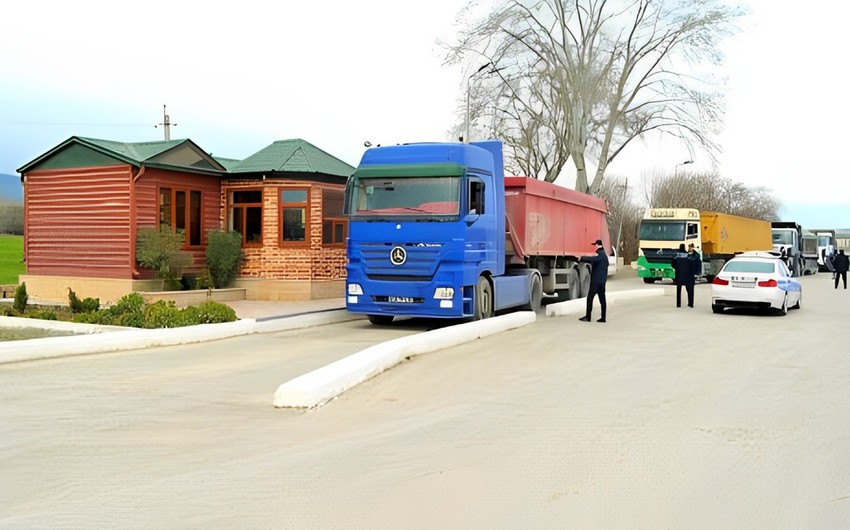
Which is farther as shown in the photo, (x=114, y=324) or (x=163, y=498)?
(x=114, y=324)

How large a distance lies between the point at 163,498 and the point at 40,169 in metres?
20.1

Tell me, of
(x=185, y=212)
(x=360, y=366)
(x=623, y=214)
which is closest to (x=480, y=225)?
(x=360, y=366)

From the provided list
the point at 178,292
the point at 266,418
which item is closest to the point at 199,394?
the point at 266,418

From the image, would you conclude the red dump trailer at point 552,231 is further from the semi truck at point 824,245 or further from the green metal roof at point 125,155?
the semi truck at point 824,245

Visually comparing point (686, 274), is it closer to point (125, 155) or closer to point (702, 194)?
point (125, 155)

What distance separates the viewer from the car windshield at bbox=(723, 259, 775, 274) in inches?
800

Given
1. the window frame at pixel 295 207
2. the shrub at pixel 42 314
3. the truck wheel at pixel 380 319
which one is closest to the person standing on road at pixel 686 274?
the truck wheel at pixel 380 319

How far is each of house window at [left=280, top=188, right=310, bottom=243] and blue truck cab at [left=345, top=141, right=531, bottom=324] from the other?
24.2 feet

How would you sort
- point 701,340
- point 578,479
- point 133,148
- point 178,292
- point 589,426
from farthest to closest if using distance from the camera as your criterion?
point 133,148 < point 178,292 < point 701,340 < point 589,426 < point 578,479

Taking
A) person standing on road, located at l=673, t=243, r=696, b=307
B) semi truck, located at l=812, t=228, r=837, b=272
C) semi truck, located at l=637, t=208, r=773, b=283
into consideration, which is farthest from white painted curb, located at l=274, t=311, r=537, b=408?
semi truck, located at l=812, t=228, r=837, b=272

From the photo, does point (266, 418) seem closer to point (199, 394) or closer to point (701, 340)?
point (199, 394)

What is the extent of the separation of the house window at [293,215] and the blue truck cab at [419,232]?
7368mm

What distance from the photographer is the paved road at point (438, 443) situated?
17.5 feet

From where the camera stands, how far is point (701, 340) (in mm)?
14742
